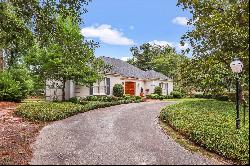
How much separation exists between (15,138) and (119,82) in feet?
80.0

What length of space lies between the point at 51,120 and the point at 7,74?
46.7 ft

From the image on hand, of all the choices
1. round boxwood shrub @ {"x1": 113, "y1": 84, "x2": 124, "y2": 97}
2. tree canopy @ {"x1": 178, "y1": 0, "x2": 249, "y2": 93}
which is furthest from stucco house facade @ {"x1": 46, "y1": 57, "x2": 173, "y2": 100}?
tree canopy @ {"x1": 178, "y1": 0, "x2": 249, "y2": 93}

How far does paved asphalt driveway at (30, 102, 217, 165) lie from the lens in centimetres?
1034

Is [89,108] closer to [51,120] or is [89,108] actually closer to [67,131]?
[51,120]

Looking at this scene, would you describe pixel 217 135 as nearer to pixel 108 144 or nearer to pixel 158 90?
pixel 108 144

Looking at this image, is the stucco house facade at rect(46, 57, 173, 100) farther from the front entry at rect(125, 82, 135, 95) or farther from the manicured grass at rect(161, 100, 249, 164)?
the manicured grass at rect(161, 100, 249, 164)

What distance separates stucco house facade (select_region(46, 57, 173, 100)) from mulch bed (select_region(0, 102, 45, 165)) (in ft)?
40.2

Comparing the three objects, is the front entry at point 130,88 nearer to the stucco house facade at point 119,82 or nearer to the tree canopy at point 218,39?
the stucco house facade at point 119,82

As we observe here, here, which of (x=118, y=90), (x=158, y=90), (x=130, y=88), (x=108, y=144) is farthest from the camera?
(x=158, y=90)

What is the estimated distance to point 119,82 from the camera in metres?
38.0

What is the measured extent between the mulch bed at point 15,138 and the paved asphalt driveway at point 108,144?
356 mm

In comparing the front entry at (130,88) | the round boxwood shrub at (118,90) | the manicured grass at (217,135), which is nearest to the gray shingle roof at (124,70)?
the front entry at (130,88)

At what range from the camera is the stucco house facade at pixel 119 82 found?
110 ft

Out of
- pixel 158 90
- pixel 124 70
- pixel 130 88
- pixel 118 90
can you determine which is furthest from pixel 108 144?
pixel 158 90
